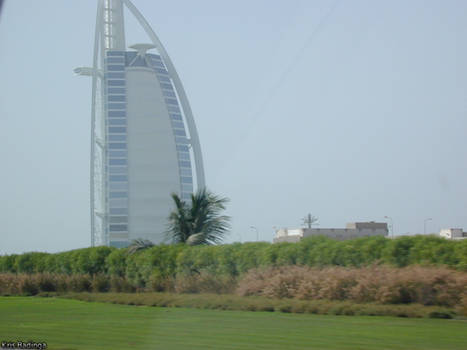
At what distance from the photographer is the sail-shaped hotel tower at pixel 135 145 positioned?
93625mm

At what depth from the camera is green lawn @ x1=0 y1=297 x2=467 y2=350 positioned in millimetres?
11680

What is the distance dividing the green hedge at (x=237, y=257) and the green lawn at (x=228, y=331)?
11.3 feet

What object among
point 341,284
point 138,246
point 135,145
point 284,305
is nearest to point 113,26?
point 135,145

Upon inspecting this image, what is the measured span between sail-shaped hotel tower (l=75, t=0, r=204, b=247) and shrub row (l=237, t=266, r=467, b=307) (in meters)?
74.3

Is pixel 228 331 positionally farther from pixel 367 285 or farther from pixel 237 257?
pixel 237 257

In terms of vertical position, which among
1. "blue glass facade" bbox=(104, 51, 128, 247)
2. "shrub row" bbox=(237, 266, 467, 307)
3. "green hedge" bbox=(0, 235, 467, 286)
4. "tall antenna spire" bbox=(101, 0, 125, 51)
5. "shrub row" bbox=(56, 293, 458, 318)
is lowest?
"shrub row" bbox=(56, 293, 458, 318)

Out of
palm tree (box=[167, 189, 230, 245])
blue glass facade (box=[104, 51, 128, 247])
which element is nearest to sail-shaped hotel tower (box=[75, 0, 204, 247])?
blue glass facade (box=[104, 51, 128, 247])

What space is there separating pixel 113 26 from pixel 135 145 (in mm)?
16434

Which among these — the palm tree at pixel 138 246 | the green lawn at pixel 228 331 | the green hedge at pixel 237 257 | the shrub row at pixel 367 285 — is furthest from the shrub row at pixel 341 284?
the palm tree at pixel 138 246

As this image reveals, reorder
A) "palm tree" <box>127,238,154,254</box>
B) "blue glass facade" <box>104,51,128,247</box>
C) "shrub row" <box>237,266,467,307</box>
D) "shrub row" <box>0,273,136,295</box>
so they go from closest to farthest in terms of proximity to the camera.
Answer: "shrub row" <box>237,266,467,307</box>, "shrub row" <box>0,273,136,295</box>, "palm tree" <box>127,238,154,254</box>, "blue glass facade" <box>104,51,128,247</box>

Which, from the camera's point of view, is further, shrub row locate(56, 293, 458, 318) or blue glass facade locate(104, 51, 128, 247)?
blue glass facade locate(104, 51, 128, 247)

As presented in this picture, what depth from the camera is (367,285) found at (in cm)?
1728

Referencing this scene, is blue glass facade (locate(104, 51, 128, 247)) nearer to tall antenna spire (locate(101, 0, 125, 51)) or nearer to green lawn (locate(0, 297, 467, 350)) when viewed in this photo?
tall antenna spire (locate(101, 0, 125, 51))

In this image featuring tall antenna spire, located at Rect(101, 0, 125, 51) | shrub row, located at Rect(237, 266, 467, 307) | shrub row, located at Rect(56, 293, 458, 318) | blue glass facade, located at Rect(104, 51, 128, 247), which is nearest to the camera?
shrub row, located at Rect(56, 293, 458, 318)
